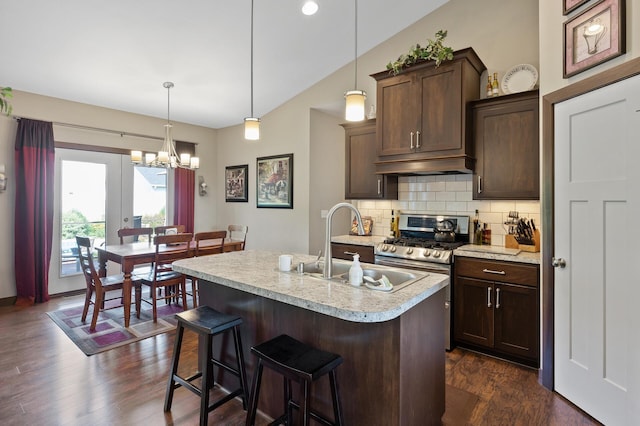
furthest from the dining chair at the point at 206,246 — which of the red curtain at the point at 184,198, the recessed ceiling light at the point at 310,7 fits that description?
the recessed ceiling light at the point at 310,7

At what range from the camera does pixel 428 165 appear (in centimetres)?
335

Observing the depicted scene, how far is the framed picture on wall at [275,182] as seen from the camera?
517cm

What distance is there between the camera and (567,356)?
2361 mm

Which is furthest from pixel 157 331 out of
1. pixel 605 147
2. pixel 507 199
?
pixel 605 147

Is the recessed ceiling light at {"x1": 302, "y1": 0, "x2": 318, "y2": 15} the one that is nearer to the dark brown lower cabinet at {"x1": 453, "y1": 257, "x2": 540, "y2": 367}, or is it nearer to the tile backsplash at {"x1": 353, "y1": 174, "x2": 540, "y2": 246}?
the tile backsplash at {"x1": 353, "y1": 174, "x2": 540, "y2": 246}

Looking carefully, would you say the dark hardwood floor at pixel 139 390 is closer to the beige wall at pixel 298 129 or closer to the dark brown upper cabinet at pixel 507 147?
the dark brown upper cabinet at pixel 507 147

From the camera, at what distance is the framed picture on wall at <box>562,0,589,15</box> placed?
7.22ft

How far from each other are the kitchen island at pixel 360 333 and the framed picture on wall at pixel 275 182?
306 cm

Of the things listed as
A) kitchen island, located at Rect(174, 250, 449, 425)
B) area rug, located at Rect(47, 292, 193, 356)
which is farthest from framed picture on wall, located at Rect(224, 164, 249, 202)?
kitchen island, located at Rect(174, 250, 449, 425)

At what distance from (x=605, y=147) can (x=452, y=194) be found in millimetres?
1671

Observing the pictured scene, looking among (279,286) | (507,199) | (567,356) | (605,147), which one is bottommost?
(567,356)

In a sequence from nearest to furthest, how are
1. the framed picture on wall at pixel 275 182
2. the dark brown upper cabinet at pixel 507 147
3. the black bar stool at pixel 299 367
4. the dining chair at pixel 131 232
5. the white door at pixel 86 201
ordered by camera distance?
the black bar stool at pixel 299 367
the dark brown upper cabinet at pixel 507 147
the dining chair at pixel 131 232
the white door at pixel 86 201
the framed picture on wall at pixel 275 182

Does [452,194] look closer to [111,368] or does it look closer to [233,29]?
[233,29]

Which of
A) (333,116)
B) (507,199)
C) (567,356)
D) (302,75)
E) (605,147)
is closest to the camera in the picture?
(605,147)
